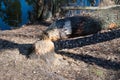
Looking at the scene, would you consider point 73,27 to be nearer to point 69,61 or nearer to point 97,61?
point 69,61

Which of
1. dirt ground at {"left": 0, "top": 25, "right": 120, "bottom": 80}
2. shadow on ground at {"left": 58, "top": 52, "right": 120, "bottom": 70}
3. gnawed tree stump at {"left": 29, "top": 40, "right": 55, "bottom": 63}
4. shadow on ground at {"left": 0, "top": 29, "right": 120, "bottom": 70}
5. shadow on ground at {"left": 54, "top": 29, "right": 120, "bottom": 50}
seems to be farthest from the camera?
shadow on ground at {"left": 54, "top": 29, "right": 120, "bottom": 50}

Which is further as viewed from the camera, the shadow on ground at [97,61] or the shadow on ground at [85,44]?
the shadow on ground at [85,44]

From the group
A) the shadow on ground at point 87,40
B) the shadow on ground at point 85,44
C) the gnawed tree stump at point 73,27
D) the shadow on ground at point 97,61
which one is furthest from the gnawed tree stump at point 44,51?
the shadow on ground at point 87,40

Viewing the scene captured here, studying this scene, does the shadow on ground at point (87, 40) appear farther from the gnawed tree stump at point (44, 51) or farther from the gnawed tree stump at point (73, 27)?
the gnawed tree stump at point (44, 51)

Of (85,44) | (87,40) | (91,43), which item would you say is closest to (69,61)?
(85,44)

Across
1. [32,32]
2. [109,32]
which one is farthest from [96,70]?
[32,32]

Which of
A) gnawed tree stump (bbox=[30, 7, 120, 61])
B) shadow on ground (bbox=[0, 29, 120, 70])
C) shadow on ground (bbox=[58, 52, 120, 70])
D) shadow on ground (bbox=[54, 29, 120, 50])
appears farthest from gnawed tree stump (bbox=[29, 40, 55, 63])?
shadow on ground (bbox=[54, 29, 120, 50])

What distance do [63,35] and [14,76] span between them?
4.33 feet

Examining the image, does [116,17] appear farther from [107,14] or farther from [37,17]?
[37,17]

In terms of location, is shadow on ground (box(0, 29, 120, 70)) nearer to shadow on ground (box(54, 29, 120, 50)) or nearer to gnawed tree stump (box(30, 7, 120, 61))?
shadow on ground (box(54, 29, 120, 50))

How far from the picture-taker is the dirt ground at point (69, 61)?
20.2 ft

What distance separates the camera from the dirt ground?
242 inches

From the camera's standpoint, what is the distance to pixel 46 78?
6023 mm

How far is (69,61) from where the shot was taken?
6.75 metres
